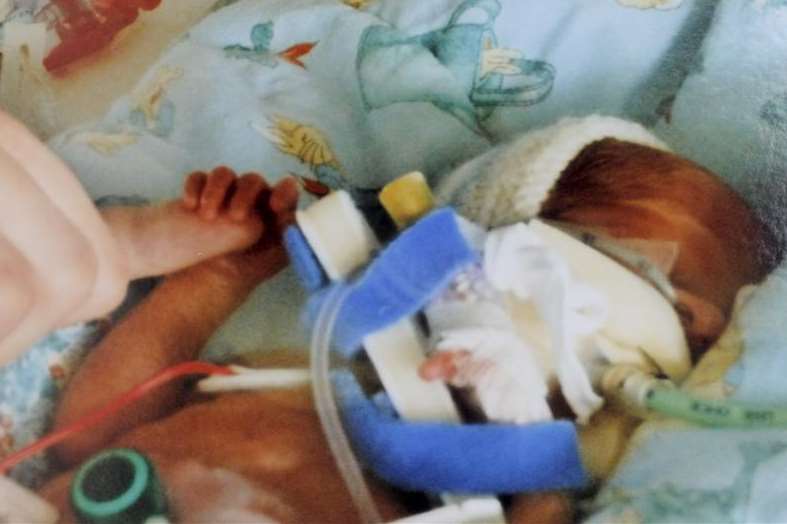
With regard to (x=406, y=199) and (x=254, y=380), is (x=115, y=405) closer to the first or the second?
(x=254, y=380)

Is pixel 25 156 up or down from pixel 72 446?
up

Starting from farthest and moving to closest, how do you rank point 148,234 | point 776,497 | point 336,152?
point 336,152 < point 148,234 < point 776,497

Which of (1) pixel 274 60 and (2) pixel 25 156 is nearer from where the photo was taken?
(2) pixel 25 156

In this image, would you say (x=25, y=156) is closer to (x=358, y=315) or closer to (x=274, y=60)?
(x=358, y=315)

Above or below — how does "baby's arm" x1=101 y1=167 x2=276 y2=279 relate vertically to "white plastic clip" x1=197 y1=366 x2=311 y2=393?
above

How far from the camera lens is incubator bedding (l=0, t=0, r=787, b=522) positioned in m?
0.47

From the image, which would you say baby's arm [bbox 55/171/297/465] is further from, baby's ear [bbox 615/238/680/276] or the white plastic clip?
baby's ear [bbox 615/238/680/276]

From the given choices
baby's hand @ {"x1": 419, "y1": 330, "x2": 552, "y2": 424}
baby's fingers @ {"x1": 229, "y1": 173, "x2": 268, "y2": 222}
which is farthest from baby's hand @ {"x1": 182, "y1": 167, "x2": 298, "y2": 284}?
baby's hand @ {"x1": 419, "y1": 330, "x2": 552, "y2": 424}

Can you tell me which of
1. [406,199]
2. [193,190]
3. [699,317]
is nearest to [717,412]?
[699,317]

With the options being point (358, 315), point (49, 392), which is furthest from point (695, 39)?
point (49, 392)

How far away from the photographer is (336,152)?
24.5 inches

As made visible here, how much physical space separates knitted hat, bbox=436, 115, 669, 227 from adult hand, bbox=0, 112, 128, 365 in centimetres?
18

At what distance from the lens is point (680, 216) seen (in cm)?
54

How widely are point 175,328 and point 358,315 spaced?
0.10 metres
